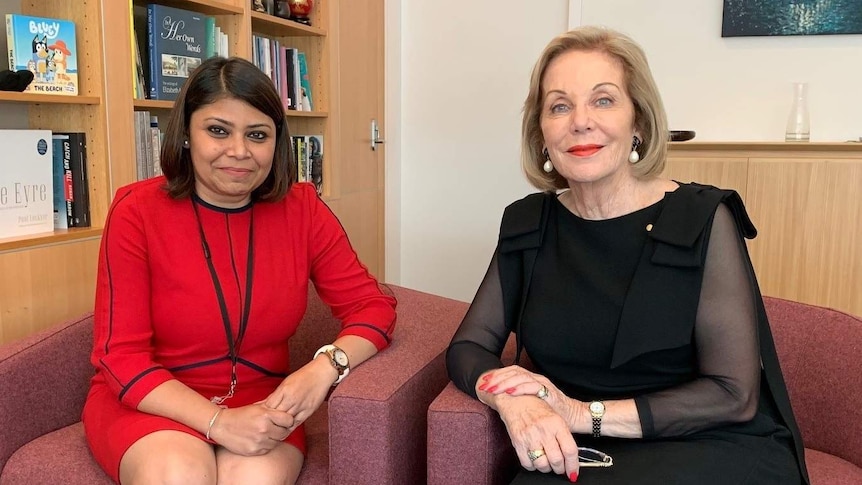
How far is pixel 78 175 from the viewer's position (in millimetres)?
2285

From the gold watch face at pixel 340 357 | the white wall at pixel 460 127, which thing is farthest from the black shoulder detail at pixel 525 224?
the white wall at pixel 460 127

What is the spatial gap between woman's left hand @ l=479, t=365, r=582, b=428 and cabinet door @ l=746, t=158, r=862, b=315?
1916 mm

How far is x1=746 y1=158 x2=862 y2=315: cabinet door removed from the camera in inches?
114

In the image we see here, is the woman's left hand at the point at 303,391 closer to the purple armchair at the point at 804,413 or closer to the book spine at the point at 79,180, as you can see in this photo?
the purple armchair at the point at 804,413

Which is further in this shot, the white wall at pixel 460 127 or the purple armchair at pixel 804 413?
the white wall at pixel 460 127

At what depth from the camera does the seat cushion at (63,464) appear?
1516 mm

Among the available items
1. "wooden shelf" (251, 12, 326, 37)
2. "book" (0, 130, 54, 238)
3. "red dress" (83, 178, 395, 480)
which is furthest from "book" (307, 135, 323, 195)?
"red dress" (83, 178, 395, 480)

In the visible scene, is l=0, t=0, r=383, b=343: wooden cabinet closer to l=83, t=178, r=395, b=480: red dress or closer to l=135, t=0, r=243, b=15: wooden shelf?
l=135, t=0, r=243, b=15: wooden shelf

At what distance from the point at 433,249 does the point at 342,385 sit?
105 inches

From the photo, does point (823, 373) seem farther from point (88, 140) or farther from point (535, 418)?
point (88, 140)

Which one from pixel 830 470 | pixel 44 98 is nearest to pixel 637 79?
pixel 830 470

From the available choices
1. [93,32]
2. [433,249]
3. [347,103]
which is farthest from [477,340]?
[433,249]

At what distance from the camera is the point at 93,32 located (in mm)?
2244

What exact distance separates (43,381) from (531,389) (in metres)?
1.07
